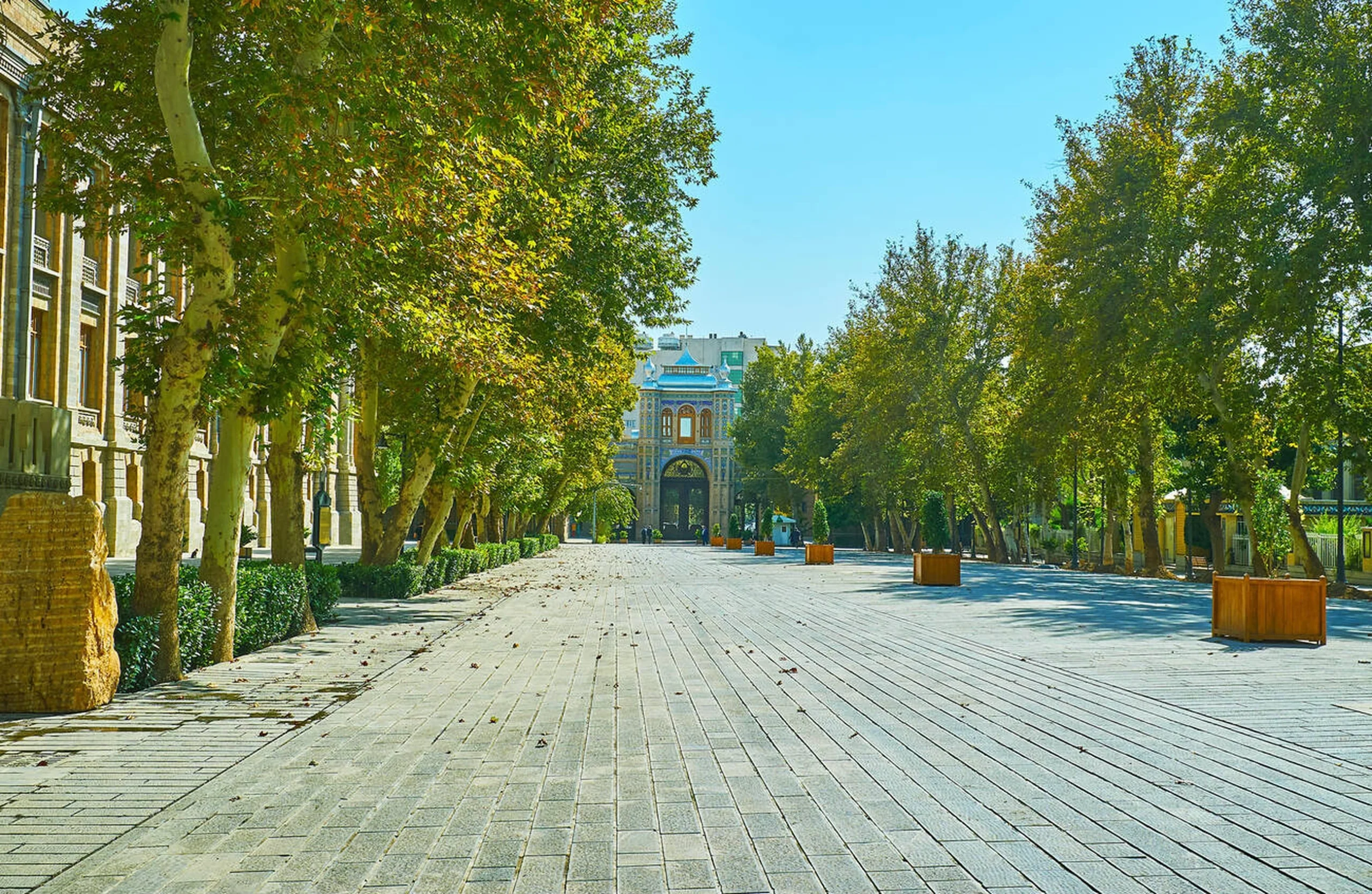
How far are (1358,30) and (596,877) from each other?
84.3 ft

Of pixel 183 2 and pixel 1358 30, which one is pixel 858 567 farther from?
pixel 183 2

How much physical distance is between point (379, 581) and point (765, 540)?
1487 inches

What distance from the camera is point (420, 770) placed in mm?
6613

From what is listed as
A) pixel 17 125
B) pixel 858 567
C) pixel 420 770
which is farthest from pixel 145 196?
pixel 858 567

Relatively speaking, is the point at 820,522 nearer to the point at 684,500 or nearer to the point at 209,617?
the point at 209,617

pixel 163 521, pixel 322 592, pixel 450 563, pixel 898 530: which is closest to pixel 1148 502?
pixel 450 563

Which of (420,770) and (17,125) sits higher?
(17,125)

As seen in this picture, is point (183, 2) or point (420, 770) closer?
point (420, 770)

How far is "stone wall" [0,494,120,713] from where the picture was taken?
28.0 ft

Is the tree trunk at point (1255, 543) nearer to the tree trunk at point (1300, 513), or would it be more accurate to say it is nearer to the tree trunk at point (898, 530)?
the tree trunk at point (1300, 513)

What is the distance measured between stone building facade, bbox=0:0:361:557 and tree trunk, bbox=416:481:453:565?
3.15 m

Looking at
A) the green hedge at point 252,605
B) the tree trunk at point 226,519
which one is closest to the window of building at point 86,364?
the green hedge at point 252,605

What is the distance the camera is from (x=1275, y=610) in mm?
13984

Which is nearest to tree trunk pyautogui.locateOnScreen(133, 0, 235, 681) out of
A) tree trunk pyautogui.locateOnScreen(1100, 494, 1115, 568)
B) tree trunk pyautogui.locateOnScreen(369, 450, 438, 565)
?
tree trunk pyautogui.locateOnScreen(369, 450, 438, 565)
